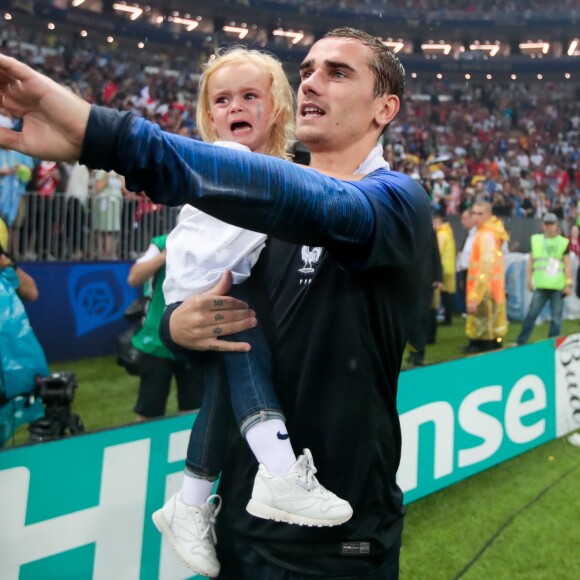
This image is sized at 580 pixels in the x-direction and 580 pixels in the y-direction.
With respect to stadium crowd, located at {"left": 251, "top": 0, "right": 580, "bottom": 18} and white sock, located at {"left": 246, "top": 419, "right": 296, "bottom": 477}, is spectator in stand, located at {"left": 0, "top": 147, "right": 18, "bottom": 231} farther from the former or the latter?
stadium crowd, located at {"left": 251, "top": 0, "right": 580, "bottom": 18}

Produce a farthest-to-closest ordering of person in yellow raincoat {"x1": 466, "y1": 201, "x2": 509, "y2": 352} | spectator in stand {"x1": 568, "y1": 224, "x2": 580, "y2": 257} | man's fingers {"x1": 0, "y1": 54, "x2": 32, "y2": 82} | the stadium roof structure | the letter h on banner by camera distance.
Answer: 1. the stadium roof structure
2. spectator in stand {"x1": 568, "y1": 224, "x2": 580, "y2": 257}
3. person in yellow raincoat {"x1": 466, "y1": 201, "x2": 509, "y2": 352}
4. the letter h on banner
5. man's fingers {"x1": 0, "y1": 54, "x2": 32, "y2": 82}

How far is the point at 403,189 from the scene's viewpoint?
1.14 metres

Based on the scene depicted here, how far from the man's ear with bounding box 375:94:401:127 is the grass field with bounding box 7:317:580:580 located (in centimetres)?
247

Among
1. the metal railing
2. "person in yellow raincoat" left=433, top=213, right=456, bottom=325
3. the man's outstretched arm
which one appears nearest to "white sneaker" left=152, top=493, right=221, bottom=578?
the man's outstretched arm

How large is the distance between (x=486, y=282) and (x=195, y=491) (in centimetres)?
644

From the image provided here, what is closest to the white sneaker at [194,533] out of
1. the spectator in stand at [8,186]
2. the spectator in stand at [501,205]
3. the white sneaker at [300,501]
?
the white sneaker at [300,501]

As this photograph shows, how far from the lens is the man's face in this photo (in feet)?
4.27

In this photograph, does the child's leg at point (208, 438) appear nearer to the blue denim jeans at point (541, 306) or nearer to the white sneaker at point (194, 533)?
the white sneaker at point (194, 533)

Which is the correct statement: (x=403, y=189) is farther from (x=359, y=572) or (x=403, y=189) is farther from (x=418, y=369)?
(x=418, y=369)

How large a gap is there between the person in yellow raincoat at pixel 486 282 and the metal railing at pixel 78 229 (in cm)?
416

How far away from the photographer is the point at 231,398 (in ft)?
4.70

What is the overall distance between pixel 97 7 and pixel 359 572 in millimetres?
23304

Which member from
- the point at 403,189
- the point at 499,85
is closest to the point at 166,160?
the point at 403,189

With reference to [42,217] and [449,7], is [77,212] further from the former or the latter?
[449,7]
